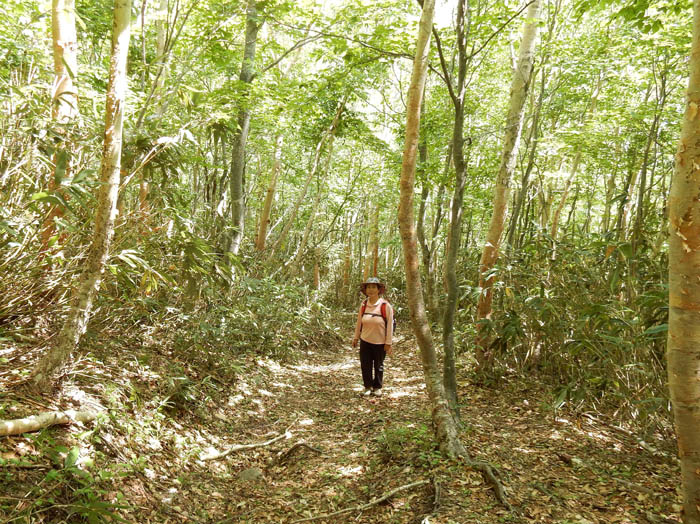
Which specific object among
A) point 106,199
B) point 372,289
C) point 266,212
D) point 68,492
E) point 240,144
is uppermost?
point 240,144

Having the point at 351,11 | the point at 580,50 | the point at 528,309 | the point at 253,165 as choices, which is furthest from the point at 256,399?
the point at 253,165

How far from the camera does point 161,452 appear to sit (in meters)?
3.55

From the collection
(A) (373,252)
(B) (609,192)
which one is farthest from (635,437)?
(A) (373,252)

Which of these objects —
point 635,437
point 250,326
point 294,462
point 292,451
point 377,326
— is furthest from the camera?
point 250,326

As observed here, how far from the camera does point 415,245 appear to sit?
143 inches

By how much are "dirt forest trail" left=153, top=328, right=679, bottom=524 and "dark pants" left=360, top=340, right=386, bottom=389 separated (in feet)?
1.07

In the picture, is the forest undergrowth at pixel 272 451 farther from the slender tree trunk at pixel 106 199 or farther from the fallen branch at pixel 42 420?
the slender tree trunk at pixel 106 199

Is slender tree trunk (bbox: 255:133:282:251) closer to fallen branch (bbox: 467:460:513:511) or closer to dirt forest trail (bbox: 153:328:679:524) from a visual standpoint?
dirt forest trail (bbox: 153:328:679:524)

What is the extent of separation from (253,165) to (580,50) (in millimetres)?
10998

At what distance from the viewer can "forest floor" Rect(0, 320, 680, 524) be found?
8.93 feet

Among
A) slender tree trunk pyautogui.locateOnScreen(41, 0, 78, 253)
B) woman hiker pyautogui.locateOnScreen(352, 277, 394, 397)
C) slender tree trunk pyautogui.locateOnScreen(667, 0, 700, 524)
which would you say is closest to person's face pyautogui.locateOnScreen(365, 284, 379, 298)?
woman hiker pyautogui.locateOnScreen(352, 277, 394, 397)

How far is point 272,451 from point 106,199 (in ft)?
9.36

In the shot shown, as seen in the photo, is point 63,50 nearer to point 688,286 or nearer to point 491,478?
point 688,286

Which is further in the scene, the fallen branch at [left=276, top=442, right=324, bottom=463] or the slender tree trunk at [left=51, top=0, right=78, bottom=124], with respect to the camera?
the fallen branch at [left=276, top=442, right=324, bottom=463]
